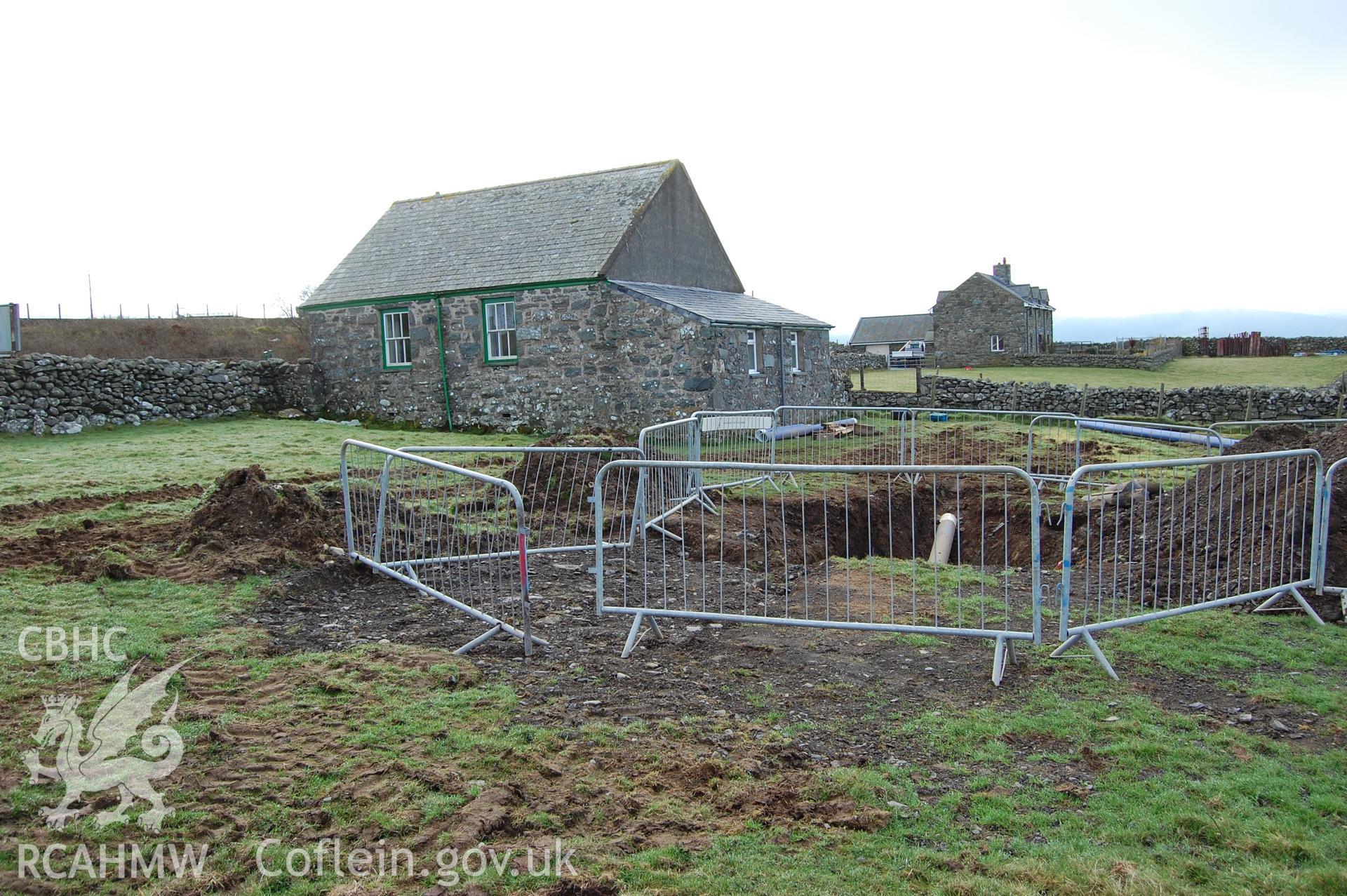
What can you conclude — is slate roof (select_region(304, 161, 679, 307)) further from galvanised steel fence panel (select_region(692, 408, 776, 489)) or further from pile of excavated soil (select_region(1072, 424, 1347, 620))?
pile of excavated soil (select_region(1072, 424, 1347, 620))

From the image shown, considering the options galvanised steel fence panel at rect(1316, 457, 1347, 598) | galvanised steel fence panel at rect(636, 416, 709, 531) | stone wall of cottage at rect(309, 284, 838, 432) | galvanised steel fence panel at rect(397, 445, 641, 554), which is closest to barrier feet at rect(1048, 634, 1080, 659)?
galvanised steel fence panel at rect(1316, 457, 1347, 598)

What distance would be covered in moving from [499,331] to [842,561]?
14.5 metres

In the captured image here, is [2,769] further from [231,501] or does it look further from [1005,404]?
[1005,404]

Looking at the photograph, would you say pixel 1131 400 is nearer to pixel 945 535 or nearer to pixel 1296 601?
pixel 945 535

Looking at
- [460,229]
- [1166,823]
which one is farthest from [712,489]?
[460,229]

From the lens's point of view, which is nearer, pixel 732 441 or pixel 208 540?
pixel 208 540

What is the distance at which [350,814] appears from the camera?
3.88 metres

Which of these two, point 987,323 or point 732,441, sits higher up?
point 987,323

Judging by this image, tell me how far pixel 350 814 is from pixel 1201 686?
5.13 m

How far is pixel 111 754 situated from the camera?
435cm

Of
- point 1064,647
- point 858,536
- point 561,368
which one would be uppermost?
point 561,368

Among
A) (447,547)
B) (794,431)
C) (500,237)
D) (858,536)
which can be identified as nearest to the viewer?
(447,547)

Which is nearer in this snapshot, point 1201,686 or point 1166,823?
point 1166,823

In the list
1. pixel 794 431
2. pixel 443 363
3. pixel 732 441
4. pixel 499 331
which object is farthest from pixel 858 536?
pixel 443 363
